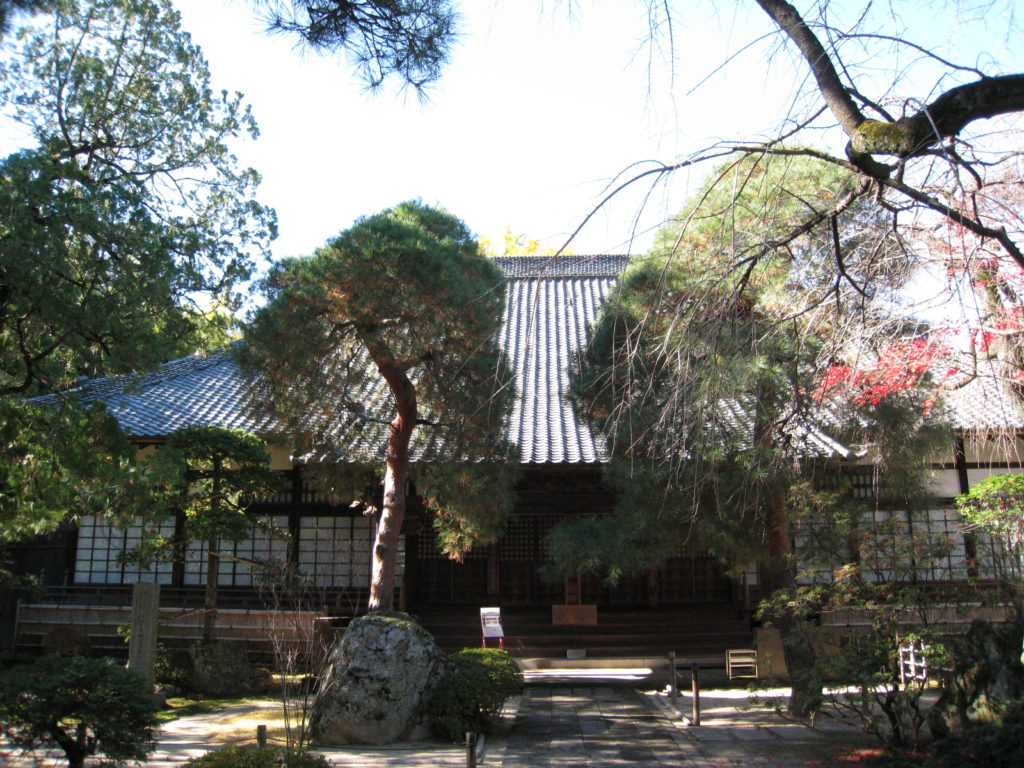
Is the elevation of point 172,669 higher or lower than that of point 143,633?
lower

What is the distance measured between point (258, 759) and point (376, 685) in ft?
9.46

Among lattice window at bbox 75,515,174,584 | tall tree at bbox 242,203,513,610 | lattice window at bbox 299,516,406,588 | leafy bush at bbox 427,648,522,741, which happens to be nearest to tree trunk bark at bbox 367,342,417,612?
tall tree at bbox 242,203,513,610

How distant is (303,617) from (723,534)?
15.7 ft

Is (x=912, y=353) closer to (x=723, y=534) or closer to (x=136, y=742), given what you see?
(x=723, y=534)

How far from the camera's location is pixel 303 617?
9188mm

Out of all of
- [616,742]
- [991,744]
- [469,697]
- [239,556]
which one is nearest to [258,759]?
[469,697]

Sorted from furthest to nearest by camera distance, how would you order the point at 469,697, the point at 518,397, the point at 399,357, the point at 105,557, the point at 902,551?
the point at 105,557 → the point at 518,397 → the point at 399,357 → the point at 469,697 → the point at 902,551

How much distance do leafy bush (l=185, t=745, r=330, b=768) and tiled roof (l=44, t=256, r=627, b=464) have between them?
5.31 m

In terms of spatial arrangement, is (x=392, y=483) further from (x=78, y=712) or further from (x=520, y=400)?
(x=78, y=712)

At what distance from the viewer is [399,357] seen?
9.46 meters

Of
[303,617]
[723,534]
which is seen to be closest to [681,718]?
Answer: [723,534]

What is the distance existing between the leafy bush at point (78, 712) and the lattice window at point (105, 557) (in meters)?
8.46

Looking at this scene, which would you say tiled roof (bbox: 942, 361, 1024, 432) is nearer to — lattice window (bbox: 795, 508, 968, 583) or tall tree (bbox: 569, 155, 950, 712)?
tall tree (bbox: 569, 155, 950, 712)

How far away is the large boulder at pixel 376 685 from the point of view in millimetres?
7746
